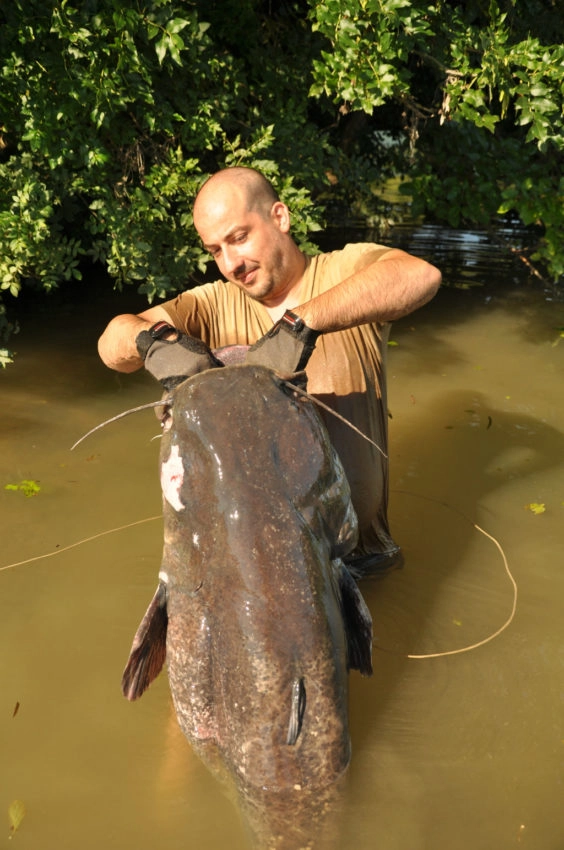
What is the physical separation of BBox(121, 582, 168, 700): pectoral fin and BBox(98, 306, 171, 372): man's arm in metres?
1.06

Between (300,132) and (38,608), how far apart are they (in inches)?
154

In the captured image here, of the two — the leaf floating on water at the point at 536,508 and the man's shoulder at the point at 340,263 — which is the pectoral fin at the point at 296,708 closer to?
the man's shoulder at the point at 340,263

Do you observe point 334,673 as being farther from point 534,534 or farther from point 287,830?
point 534,534

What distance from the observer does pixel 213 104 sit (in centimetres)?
Result: 515

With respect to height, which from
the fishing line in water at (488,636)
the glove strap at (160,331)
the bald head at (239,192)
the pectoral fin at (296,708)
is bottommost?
the fishing line in water at (488,636)

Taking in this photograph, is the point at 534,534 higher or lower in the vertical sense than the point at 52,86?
lower

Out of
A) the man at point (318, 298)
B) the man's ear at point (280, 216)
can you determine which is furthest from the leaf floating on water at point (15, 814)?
the man's ear at point (280, 216)

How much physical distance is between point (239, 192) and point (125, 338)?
2.33 feet

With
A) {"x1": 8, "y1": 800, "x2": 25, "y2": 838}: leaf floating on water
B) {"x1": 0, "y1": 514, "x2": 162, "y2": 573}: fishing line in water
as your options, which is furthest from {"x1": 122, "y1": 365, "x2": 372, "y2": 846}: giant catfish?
{"x1": 0, "y1": 514, "x2": 162, "y2": 573}: fishing line in water

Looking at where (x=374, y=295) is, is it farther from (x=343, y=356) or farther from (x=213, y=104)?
(x=213, y=104)

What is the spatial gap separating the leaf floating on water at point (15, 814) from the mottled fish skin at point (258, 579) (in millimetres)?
707

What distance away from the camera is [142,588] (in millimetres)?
3637

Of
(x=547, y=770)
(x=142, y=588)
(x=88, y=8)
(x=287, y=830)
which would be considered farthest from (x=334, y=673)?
(x=88, y=8)

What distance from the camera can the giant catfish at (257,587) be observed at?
206cm
